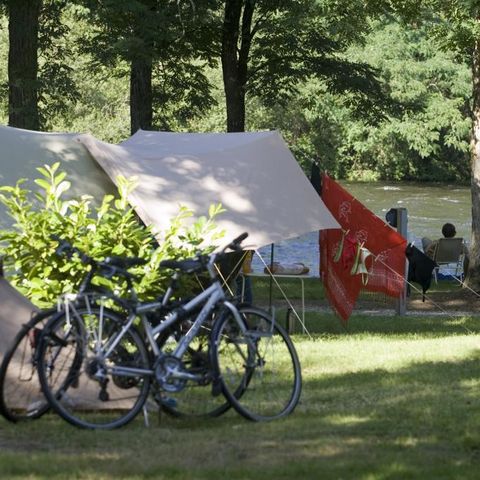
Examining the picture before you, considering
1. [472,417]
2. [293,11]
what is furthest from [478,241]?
[472,417]

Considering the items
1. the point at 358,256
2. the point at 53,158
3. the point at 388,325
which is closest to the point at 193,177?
the point at 53,158

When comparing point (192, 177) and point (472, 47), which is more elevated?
point (472, 47)

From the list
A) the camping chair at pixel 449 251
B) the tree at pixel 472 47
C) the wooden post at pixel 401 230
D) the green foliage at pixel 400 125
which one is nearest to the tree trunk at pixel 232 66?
the tree at pixel 472 47

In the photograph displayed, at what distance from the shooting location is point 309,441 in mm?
6297

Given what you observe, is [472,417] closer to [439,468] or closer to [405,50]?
[439,468]

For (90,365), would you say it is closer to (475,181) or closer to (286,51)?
(475,181)

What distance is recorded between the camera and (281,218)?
43.4ft

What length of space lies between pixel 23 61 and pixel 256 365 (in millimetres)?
13099

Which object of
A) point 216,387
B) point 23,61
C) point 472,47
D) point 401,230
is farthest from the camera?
point 472,47

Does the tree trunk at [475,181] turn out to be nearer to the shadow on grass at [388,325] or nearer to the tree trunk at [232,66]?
the shadow on grass at [388,325]

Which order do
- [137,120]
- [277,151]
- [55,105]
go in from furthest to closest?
[55,105]
[137,120]
[277,151]

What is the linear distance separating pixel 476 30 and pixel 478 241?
3524 mm

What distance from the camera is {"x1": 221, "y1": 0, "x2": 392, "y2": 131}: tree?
24172mm

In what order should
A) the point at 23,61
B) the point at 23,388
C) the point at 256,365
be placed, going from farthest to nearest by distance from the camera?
the point at 23,61 → the point at 256,365 → the point at 23,388
